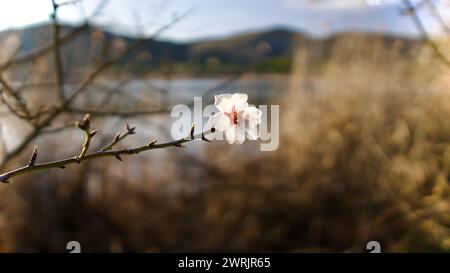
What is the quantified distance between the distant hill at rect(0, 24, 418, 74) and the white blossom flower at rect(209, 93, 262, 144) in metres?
0.52

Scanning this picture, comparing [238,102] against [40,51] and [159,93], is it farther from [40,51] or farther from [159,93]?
[159,93]

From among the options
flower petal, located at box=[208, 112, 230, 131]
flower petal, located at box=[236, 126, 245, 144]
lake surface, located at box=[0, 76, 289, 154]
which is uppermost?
lake surface, located at box=[0, 76, 289, 154]

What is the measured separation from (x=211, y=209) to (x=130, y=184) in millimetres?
435

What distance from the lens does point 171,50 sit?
49.4 inches

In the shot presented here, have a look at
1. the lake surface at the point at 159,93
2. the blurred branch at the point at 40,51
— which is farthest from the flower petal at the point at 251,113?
the blurred branch at the point at 40,51

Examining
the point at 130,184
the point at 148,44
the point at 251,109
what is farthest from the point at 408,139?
the point at 251,109

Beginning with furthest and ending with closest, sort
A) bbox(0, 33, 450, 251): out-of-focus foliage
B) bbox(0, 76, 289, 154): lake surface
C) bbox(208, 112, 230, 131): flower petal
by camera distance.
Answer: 1. bbox(0, 33, 450, 251): out-of-focus foliage
2. bbox(0, 76, 289, 154): lake surface
3. bbox(208, 112, 230, 131): flower petal

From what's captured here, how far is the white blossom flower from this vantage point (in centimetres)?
52

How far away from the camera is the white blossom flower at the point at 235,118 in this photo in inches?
20.5

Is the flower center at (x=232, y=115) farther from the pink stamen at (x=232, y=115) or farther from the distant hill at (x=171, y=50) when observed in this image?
the distant hill at (x=171, y=50)

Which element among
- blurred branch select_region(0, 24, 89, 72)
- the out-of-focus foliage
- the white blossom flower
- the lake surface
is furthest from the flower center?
the out-of-focus foliage

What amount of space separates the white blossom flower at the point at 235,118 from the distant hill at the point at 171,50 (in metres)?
0.52

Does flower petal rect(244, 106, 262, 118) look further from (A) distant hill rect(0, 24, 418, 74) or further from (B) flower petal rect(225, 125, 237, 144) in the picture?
(A) distant hill rect(0, 24, 418, 74)
